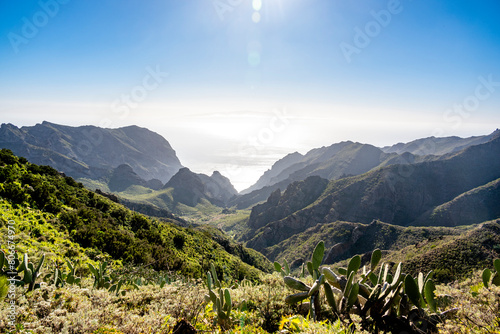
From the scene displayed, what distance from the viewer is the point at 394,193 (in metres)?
144

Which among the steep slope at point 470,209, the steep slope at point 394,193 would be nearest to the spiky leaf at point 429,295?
the steep slope at point 394,193

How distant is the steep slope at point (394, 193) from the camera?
438 feet

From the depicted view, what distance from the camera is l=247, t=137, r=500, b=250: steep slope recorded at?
134 m

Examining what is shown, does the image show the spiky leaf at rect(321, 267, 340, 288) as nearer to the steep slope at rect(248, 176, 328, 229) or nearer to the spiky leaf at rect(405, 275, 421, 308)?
the spiky leaf at rect(405, 275, 421, 308)

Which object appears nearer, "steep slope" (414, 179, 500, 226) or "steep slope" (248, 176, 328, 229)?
"steep slope" (414, 179, 500, 226)

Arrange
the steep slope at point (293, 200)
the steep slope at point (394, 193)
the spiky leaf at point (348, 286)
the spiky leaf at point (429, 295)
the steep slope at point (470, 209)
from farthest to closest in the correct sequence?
the steep slope at point (293, 200) < the steep slope at point (394, 193) < the steep slope at point (470, 209) < the spiky leaf at point (348, 286) < the spiky leaf at point (429, 295)

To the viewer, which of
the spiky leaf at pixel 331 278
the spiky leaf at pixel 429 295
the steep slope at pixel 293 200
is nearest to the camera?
the spiky leaf at pixel 429 295

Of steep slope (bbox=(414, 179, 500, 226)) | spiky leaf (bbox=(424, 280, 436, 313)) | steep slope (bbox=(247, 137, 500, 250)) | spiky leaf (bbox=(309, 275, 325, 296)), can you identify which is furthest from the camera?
steep slope (bbox=(247, 137, 500, 250))

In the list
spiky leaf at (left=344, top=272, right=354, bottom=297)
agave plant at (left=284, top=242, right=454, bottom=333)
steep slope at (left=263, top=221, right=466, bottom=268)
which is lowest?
steep slope at (left=263, top=221, right=466, bottom=268)

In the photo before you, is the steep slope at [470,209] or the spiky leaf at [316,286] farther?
the steep slope at [470,209]

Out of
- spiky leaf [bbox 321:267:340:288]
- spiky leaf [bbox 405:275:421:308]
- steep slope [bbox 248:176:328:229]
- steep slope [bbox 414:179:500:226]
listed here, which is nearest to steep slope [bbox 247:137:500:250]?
steep slope [bbox 248:176:328:229]

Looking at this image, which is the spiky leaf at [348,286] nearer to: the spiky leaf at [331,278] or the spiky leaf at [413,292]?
the spiky leaf at [331,278]

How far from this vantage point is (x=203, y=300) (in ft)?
16.8

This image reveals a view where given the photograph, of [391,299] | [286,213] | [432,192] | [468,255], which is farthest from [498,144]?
[391,299]
